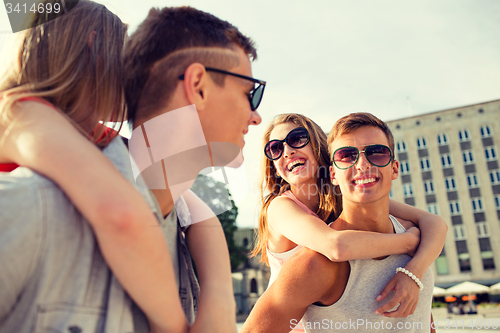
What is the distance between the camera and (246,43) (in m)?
1.34

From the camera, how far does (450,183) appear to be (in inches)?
1617

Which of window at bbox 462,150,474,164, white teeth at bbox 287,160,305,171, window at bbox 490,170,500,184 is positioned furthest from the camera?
window at bbox 462,150,474,164

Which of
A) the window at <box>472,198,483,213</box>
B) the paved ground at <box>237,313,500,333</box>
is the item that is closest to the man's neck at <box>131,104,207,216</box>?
the paved ground at <box>237,313,500,333</box>

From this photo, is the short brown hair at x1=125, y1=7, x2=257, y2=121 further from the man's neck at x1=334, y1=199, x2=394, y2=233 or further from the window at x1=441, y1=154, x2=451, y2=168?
the window at x1=441, y1=154, x2=451, y2=168

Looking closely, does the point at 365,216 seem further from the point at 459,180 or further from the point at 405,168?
the point at 459,180

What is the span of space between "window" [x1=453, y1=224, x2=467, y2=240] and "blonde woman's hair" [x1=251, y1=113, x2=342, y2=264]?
43465 millimetres

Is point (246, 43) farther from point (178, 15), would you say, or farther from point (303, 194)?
point (303, 194)

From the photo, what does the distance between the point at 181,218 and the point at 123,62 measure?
23.7 inches

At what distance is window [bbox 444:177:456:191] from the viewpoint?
4091cm

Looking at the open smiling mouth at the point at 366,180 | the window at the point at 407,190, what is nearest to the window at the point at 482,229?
the window at the point at 407,190

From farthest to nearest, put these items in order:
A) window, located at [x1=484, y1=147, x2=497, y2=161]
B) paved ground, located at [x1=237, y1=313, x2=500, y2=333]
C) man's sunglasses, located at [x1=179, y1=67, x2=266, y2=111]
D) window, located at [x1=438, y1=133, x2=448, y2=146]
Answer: window, located at [x1=438, y1=133, x2=448, y2=146], window, located at [x1=484, y1=147, x2=497, y2=161], paved ground, located at [x1=237, y1=313, x2=500, y2=333], man's sunglasses, located at [x1=179, y1=67, x2=266, y2=111]

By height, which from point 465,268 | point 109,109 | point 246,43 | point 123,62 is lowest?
point 465,268

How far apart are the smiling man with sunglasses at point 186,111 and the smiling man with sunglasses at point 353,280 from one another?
3.05 ft

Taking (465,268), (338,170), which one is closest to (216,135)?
(338,170)
